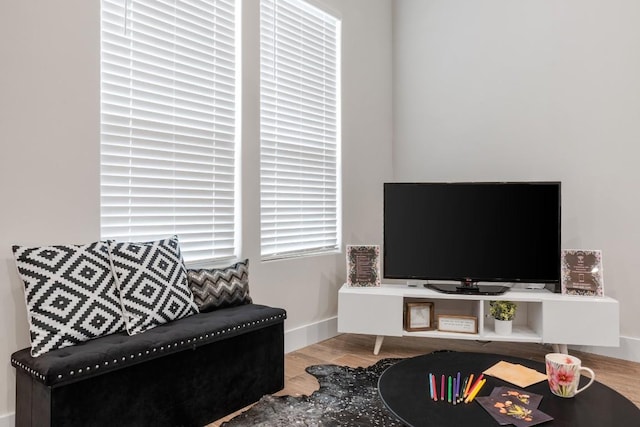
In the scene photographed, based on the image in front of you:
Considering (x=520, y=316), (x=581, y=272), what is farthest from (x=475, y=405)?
(x=520, y=316)

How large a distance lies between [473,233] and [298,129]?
1.45 meters

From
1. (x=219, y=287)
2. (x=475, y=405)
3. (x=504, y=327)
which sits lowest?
(x=504, y=327)

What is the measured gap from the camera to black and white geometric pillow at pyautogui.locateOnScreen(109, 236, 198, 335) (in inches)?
81.7

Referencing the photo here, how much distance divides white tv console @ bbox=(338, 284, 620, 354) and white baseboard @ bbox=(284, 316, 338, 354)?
12.8 inches

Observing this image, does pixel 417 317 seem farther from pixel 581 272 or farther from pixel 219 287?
pixel 219 287

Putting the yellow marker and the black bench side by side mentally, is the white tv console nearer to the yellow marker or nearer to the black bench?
the black bench

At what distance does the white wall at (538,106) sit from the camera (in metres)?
3.07

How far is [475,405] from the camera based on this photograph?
1.45m

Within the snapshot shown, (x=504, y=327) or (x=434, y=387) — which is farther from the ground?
(x=434, y=387)

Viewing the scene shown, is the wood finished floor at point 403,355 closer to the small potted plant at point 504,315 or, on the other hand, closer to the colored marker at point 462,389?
the small potted plant at point 504,315

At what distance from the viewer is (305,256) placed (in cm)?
337

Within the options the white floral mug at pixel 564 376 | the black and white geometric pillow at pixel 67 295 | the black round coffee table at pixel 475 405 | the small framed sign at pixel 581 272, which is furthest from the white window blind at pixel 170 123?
the small framed sign at pixel 581 272

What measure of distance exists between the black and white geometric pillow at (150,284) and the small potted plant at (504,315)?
195cm

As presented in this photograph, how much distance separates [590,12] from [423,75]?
1.28 metres
